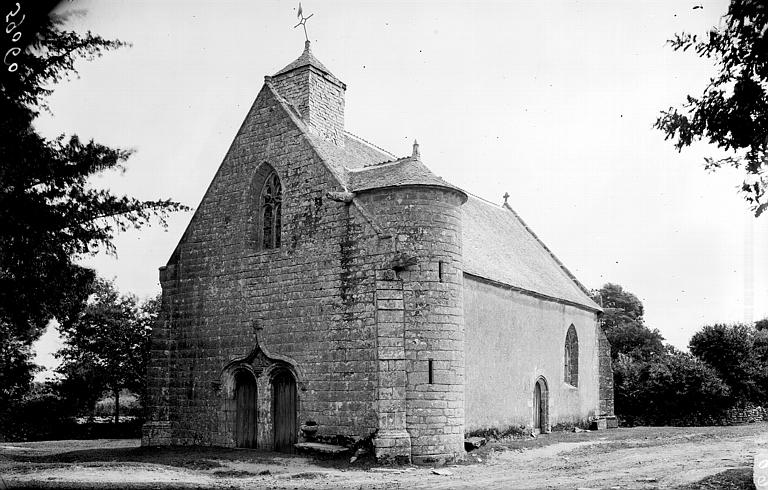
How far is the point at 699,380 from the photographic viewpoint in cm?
3219

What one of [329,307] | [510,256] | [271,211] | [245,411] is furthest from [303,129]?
[510,256]

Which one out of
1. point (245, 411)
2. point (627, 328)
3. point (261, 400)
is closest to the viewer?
point (261, 400)

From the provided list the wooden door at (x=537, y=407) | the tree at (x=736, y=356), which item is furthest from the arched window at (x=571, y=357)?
the tree at (x=736, y=356)

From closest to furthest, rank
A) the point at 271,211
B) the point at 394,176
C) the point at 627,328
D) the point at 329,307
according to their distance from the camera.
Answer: the point at 329,307, the point at 394,176, the point at 271,211, the point at 627,328

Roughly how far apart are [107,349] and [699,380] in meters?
26.8

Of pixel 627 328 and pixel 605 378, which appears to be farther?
pixel 627 328

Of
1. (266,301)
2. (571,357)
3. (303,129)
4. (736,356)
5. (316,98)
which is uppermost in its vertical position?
(316,98)

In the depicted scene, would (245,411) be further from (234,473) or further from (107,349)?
(107,349)

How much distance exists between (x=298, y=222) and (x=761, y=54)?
40.7 feet

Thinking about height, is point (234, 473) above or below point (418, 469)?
above

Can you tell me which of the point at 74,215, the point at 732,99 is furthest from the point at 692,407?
the point at 74,215

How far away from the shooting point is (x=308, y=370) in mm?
18625

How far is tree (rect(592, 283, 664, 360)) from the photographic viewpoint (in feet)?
164

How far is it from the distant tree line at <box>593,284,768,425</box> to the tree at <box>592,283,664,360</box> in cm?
Answer: 870
